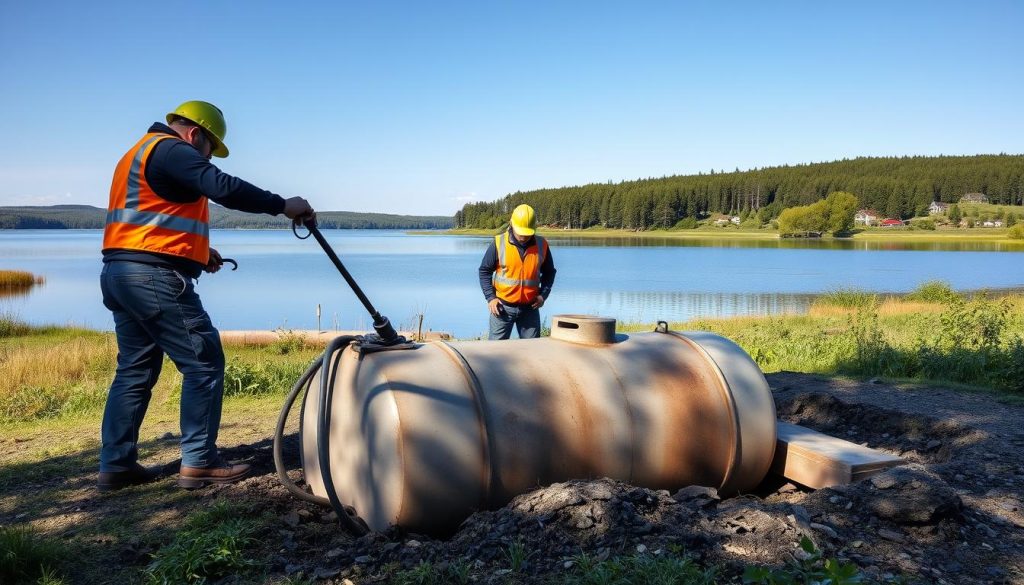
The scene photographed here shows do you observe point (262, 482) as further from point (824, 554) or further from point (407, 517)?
point (824, 554)

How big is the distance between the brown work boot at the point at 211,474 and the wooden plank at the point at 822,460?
349 cm

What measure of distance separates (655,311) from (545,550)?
2455 centimetres

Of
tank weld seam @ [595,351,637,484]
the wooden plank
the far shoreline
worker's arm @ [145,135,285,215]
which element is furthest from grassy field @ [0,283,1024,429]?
the far shoreline

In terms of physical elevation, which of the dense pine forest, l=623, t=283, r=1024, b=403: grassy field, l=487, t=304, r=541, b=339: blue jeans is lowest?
l=623, t=283, r=1024, b=403: grassy field

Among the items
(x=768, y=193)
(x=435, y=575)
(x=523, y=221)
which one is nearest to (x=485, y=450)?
(x=435, y=575)

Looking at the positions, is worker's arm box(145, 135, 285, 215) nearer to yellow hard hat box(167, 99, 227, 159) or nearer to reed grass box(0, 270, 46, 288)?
yellow hard hat box(167, 99, 227, 159)

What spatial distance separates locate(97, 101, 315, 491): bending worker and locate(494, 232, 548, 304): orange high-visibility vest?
9.93ft

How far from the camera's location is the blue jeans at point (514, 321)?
7371 mm

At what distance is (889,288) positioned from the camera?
3616 cm

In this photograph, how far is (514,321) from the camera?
7457 mm

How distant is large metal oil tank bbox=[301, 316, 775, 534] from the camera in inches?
147

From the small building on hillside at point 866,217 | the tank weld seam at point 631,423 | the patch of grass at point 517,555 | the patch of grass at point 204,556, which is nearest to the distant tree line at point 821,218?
the small building on hillside at point 866,217

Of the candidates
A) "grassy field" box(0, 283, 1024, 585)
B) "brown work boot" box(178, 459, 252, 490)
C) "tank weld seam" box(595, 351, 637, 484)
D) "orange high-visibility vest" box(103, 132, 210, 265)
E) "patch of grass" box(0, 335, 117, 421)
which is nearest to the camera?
"grassy field" box(0, 283, 1024, 585)

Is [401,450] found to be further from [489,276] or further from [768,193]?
[768,193]
